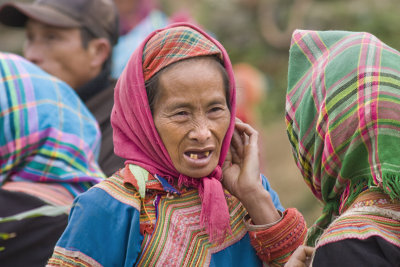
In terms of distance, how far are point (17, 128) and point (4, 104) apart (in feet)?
0.45

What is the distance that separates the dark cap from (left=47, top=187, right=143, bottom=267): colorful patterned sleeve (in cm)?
206

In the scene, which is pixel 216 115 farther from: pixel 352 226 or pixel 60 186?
pixel 60 186

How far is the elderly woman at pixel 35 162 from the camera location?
3047 mm

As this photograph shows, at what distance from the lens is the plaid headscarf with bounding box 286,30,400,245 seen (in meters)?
2.08

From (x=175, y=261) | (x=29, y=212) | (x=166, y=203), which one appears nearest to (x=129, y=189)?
(x=166, y=203)

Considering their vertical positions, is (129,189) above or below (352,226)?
above

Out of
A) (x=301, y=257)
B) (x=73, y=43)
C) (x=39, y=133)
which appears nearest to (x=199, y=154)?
(x=301, y=257)

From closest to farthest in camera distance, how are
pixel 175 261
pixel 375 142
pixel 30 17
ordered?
pixel 375 142
pixel 175 261
pixel 30 17

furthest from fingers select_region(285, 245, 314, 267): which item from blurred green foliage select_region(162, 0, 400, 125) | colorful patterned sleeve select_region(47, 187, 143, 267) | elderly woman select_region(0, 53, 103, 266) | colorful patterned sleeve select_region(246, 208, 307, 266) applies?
blurred green foliage select_region(162, 0, 400, 125)

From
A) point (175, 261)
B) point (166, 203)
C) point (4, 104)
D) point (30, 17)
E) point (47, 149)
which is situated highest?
point (30, 17)

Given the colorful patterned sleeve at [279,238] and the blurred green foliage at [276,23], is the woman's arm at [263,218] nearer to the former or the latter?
the colorful patterned sleeve at [279,238]

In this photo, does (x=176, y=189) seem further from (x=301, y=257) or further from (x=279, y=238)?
(x=301, y=257)

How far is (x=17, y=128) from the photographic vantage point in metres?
3.07

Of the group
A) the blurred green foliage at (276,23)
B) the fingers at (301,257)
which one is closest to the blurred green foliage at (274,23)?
the blurred green foliage at (276,23)
